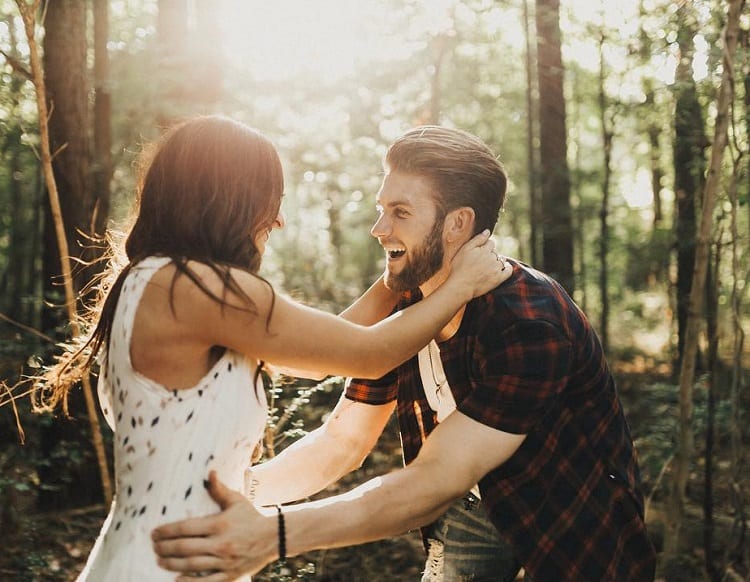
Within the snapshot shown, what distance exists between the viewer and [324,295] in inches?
478

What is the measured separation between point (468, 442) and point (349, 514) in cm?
40

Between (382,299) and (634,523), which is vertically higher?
(382,299)

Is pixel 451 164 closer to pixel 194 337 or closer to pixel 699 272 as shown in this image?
pixel 194 337

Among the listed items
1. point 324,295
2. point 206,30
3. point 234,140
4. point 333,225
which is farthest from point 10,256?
point 234,140

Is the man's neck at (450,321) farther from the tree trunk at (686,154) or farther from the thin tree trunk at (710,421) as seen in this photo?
the tree trunk at (686,154)

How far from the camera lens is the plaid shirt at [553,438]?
225cm

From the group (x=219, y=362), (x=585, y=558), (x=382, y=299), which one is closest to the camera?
(x=219, y=362)

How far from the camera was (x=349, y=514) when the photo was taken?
2.05 metres

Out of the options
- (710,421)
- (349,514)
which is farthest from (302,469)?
(710,421)

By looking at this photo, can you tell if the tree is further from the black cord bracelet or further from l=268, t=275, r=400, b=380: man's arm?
the black cord bracelet

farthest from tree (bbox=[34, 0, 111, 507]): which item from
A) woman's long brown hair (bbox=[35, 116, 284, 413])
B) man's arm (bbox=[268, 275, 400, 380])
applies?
woman's long brown hair (bbox=[35, 116, 284, 413])

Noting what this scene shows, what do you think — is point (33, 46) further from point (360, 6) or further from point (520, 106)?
point (520, 106)

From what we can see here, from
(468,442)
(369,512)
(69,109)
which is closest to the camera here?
(369,512)

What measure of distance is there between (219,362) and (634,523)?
1.41 meters
